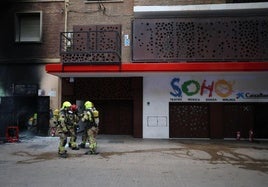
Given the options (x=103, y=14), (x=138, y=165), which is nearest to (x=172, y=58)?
(x=103, y=14)

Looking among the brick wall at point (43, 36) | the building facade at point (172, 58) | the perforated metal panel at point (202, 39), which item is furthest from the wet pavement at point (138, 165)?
the brick wall at point (43, 36)

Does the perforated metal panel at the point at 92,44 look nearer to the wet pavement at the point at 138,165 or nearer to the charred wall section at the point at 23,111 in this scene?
the charred wall section at the point at 23,111

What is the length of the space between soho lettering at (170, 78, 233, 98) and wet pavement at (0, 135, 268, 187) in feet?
9.56

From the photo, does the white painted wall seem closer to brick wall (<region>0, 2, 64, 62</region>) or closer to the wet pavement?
the wet pavement

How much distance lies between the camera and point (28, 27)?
1956 cm

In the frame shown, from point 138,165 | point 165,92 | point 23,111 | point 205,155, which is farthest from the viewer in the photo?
point 23,111

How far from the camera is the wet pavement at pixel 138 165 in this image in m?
8.87

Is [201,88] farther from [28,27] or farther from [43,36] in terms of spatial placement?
[28,27]

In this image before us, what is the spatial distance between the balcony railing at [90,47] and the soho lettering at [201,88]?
3519mm

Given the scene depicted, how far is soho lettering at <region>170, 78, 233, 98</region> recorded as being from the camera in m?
18.4

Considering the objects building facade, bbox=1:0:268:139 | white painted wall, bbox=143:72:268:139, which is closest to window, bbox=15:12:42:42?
building facade, bbox=1:0:268:139

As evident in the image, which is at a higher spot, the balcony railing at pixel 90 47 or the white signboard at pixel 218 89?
the balcony railing at pixel 90 47

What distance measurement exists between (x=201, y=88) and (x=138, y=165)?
337 inches

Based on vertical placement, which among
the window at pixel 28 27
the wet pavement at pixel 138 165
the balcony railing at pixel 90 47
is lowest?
the wet pavement at pixel 138 165
